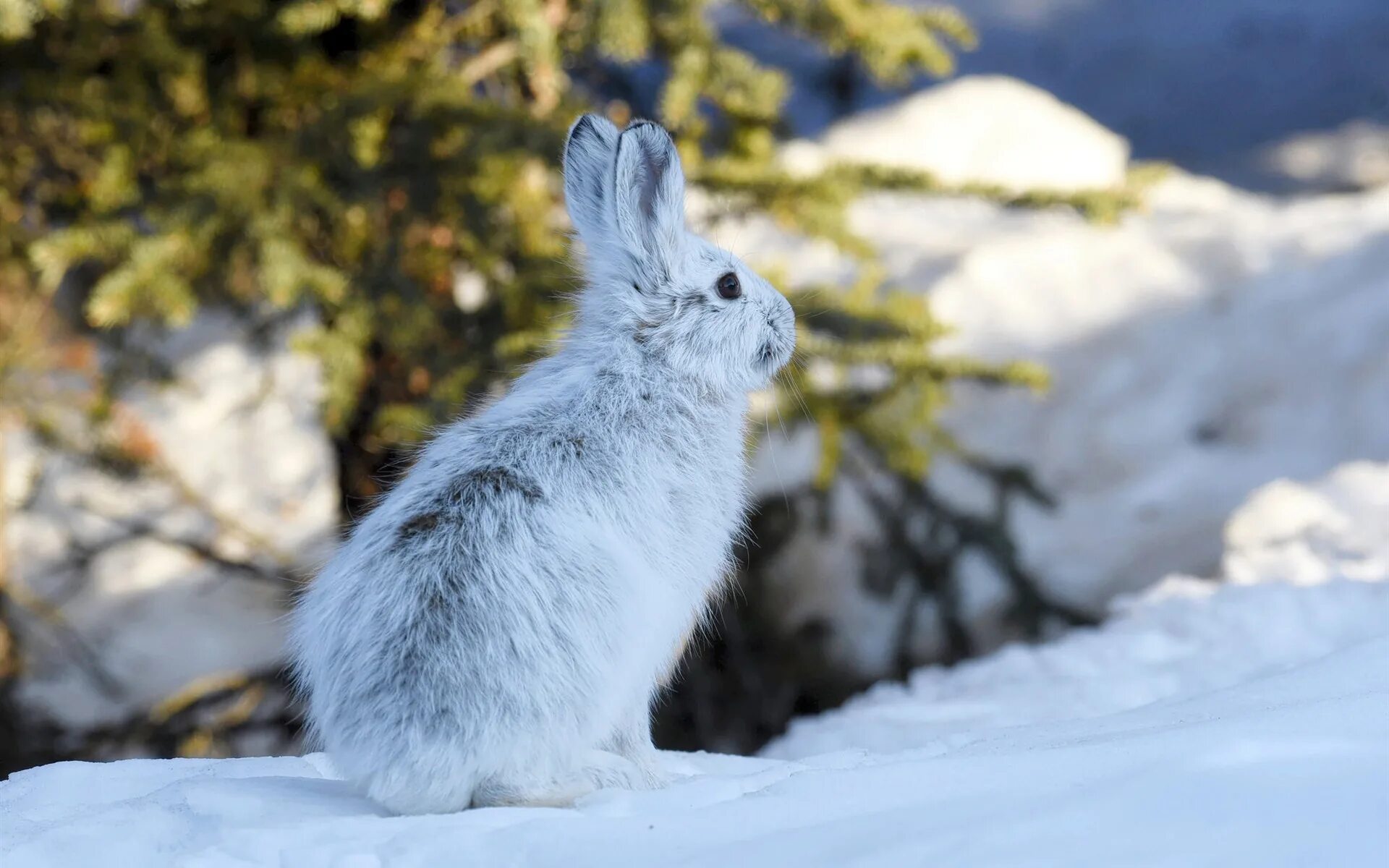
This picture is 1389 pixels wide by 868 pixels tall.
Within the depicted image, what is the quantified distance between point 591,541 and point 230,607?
5161 mm

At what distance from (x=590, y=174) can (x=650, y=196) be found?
4.9 inches

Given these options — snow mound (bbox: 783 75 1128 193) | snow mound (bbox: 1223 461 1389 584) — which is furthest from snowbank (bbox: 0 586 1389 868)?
snow mound (bbox: 783 75 1128 193)

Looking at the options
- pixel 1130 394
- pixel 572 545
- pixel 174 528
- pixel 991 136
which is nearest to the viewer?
pixel 572 545

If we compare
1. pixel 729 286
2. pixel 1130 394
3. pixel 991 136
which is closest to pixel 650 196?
pixel 729 286

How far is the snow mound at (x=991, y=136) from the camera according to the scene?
8.24 meters

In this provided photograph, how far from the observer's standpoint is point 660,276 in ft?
7.60

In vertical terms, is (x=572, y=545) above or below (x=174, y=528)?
above

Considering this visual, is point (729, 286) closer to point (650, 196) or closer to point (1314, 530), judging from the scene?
point (650, 196)

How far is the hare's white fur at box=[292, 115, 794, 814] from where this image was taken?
184cm

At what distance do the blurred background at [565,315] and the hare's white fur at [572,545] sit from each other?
2.54ft

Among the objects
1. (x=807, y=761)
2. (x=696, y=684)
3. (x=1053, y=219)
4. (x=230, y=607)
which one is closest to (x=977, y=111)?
(x=1053, y=219)

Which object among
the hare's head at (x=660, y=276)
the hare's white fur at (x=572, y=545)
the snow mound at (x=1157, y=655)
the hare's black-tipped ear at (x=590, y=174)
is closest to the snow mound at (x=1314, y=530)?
the snow mound at (x=1157, y=655)

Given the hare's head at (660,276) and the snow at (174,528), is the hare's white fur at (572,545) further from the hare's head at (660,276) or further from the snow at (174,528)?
the snow at (174,528)

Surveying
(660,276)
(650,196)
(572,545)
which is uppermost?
(650,196)
